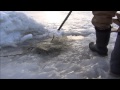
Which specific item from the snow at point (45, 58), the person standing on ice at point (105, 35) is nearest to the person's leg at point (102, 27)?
the person standing on ice at point (105, 35)

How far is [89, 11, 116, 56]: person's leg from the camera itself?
206cm

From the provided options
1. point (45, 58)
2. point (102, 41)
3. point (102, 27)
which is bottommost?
point (45, 58)

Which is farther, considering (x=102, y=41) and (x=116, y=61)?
(x=102, y=41)

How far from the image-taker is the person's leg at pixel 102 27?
206cm

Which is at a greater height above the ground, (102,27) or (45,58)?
(102,27)

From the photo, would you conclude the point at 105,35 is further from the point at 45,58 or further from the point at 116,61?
the point at 45,58

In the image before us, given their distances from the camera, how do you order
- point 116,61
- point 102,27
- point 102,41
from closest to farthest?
point 116,61 < point 102,27 < point 102,41

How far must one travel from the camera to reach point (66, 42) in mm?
2850

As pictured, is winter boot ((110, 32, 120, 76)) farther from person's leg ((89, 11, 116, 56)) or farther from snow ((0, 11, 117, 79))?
person's leg ((89, 11, 116, 56))

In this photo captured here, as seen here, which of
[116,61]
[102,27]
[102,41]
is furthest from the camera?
[102,41]

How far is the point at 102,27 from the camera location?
216 cm

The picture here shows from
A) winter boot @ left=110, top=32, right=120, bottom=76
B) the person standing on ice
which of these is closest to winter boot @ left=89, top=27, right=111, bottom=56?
the person standing on ice

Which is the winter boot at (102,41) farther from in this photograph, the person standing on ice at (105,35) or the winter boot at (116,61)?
the winter boot at (116,61)

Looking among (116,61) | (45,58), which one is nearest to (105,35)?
(116,61)
